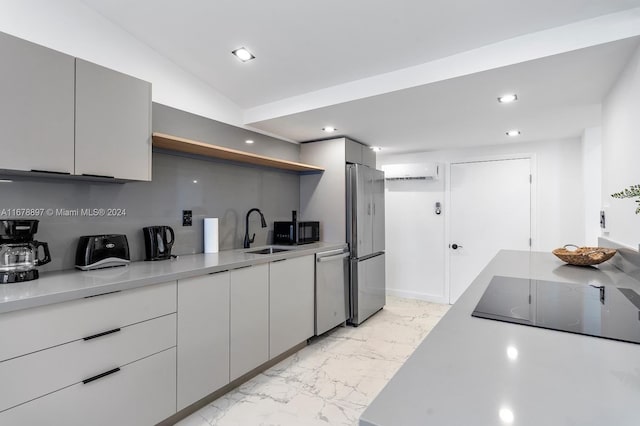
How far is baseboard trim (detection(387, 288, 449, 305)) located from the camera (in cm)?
436

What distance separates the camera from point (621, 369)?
0.67m

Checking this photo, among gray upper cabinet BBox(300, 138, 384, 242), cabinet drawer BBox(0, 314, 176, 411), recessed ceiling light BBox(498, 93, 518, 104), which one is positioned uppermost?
recessed ceiling light BBox(498, 93, 518, 104)

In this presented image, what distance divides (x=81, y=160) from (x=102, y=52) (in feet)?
Result: 2.69

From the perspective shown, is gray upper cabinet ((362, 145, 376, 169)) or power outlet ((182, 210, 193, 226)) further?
gray upper cabinet ((362, 145, 376, 169))

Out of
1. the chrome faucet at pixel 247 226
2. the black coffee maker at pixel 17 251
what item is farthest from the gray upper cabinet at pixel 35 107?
the chrome faucet at pixel 247 226

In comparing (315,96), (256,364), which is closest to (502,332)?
(256,364)

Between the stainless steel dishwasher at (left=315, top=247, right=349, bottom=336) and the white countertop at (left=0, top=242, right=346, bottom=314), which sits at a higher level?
the white countertop at (left=0, top=242, right=346, bottom=314)

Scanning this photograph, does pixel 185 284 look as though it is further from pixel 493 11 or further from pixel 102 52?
pixel 493 11

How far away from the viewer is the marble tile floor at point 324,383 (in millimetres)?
1931

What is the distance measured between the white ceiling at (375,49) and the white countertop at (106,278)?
1.42 meters

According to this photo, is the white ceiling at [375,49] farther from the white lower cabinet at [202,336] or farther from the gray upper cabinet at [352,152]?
the white lower cabinet at [202,336]

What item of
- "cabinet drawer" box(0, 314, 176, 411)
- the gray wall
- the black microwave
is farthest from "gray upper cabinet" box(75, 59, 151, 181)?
the black microwave

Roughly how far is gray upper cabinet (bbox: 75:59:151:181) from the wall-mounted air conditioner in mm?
3338

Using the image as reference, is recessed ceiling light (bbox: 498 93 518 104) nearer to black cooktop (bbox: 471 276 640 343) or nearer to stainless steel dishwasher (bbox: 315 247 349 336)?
black cooktop (bbox: 471 276 640 343)
